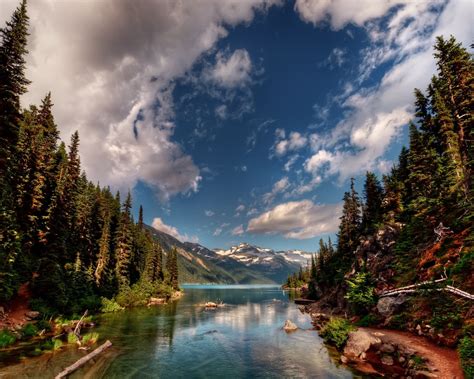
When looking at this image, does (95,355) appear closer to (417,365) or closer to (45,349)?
(45,349)

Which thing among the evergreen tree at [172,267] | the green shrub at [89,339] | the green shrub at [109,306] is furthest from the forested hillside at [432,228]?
the evergreen tree at [172,267]

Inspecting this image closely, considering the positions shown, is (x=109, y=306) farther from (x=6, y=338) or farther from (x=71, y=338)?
(x=6, y=338)

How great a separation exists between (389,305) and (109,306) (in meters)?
52.4

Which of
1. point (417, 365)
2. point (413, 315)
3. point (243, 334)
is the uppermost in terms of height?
point (413, 315)

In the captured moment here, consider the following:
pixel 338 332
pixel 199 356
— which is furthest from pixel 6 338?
pixel 338 332

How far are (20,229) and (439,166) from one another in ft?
209

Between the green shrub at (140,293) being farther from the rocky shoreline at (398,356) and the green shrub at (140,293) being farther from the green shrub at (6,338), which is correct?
the rocky shoreline at (398,356)

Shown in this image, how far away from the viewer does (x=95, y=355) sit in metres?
25.0

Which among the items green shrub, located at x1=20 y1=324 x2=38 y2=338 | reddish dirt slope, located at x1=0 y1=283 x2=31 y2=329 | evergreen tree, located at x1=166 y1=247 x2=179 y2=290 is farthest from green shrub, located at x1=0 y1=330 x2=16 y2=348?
evergreen tree, located at x1=166 y1=247 x2=179 y2=290

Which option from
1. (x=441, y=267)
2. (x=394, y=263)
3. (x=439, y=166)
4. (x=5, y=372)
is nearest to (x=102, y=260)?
(x=5, y=372)

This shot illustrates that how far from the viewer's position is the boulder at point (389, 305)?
30.1 metres

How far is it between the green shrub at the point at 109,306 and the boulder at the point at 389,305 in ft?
165

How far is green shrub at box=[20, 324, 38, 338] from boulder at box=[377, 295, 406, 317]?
132ft

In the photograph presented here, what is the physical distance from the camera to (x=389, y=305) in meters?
31.2
